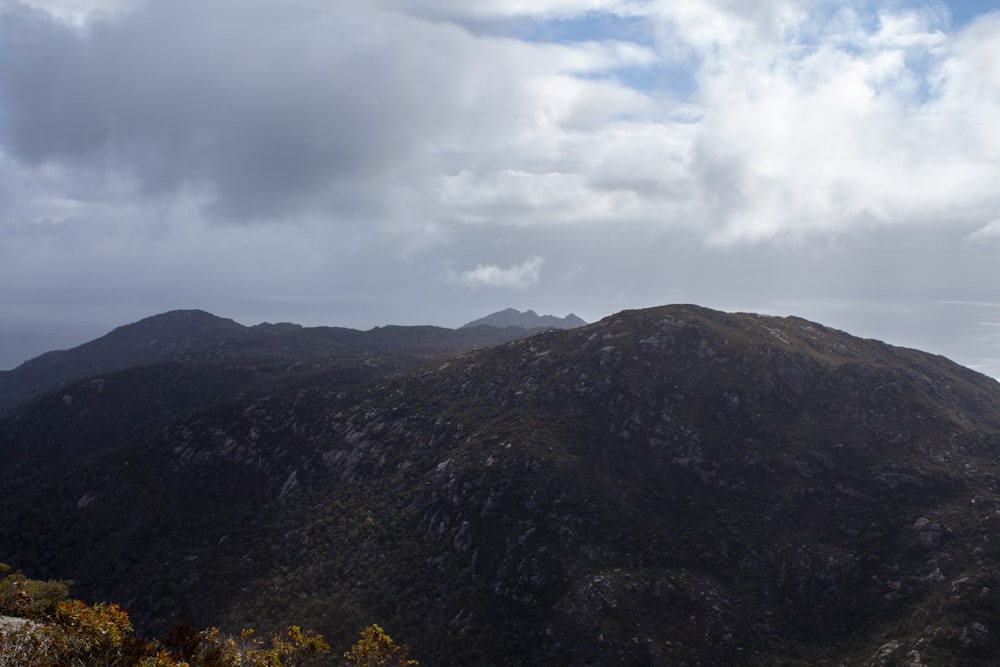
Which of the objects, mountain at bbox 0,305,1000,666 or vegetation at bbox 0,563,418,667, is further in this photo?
mountain at bbox 0,305,1000,666

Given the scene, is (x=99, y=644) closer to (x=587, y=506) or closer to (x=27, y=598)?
(x=27, y=598)

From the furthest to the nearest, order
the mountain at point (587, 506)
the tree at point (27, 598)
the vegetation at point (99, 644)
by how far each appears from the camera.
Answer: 1. the mountain at point (587, 506)
2. the tree at point (27, 598)
3. the vegetation at point (99, 644)

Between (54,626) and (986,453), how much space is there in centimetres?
12127

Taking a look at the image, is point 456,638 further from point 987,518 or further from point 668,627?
point 987,518

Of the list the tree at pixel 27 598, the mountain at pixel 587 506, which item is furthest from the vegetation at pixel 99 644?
the mountain at pixel 587 506

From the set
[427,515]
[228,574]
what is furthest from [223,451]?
[427,515]

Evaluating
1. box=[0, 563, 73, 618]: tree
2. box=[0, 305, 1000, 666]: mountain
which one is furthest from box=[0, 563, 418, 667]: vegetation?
box=[0, 305, 1000, 666]: mountain

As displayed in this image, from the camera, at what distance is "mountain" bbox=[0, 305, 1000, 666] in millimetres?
67688

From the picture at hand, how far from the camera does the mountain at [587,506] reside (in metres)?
67.7

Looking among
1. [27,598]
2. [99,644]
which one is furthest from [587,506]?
[27,598]

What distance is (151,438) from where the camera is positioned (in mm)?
126250

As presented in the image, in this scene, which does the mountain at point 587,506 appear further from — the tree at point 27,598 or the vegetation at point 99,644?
the vegetation at point 99,644

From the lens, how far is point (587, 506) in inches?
3460

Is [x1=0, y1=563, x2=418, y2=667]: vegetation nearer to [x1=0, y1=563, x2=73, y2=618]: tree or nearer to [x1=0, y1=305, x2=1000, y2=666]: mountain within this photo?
[x1=0, y1=563, x2=73, y2=618]: tree
